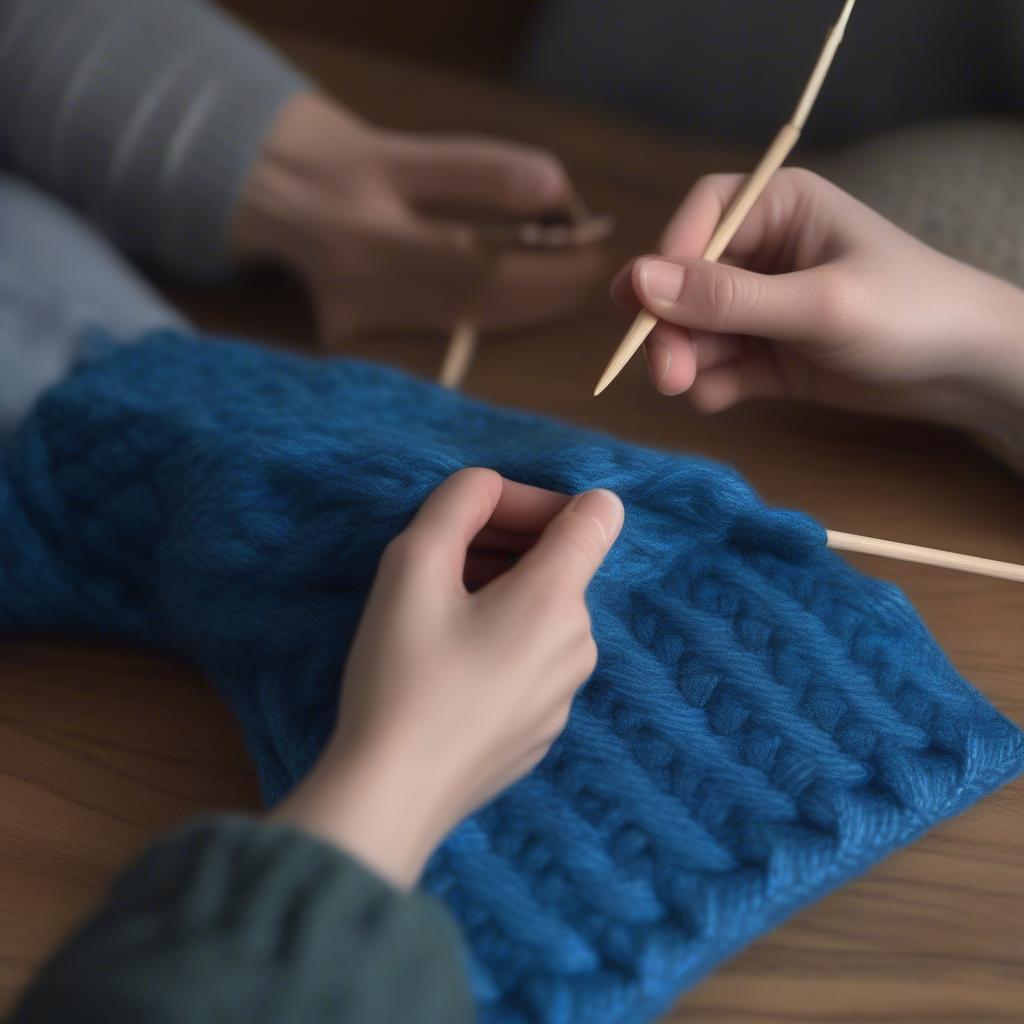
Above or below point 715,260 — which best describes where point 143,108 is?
below

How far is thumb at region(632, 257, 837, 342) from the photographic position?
62 cm

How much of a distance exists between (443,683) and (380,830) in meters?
0.06

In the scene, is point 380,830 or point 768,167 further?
point 768,167

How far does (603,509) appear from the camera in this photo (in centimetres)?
52

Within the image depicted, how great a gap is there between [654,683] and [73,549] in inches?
14.4

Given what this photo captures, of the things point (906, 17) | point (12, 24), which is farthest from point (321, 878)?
point (906, 17)

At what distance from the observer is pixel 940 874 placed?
557 mm

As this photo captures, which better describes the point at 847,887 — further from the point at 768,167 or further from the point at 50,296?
the point at 50,296

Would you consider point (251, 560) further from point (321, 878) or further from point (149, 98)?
point (149, 98)

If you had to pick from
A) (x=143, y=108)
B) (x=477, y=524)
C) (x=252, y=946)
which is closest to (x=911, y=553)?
(x=477, y=524)

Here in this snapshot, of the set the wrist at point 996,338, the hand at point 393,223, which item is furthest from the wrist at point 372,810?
the hand at point 393,223

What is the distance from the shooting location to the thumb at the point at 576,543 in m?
0.48

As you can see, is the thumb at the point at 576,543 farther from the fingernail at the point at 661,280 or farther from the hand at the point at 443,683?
the fingernail at the point at 661,280

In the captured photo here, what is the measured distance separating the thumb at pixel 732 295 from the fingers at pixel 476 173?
379 mm
